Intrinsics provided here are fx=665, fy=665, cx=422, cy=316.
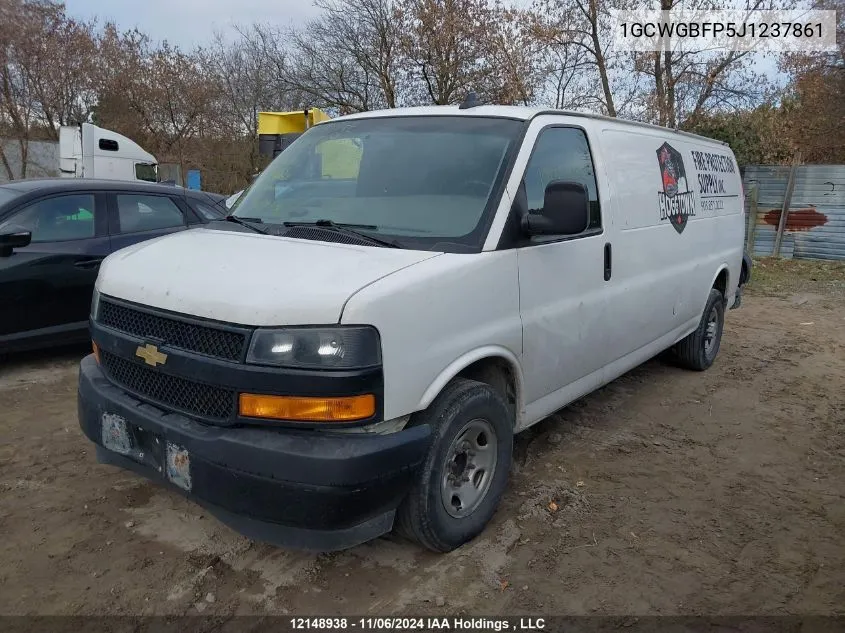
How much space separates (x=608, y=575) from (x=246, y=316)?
1989 millimetres

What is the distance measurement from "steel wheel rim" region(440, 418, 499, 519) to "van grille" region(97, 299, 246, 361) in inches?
42.3

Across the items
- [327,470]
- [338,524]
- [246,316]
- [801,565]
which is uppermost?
[246,316]

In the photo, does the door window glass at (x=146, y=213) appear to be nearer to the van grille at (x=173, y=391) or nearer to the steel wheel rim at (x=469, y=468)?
the van grille at (x=173, y=391)

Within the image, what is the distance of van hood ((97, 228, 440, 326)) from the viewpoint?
251 cm

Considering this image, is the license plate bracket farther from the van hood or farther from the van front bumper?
the van hood

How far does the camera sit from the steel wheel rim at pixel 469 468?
3064 mm

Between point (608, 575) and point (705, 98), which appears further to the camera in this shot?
point (705, 98)

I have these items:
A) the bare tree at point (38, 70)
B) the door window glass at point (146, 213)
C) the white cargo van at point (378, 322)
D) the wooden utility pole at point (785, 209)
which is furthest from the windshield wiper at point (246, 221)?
the bare tree at point (38, 70)

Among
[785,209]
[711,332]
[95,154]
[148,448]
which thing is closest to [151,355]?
[148,448]

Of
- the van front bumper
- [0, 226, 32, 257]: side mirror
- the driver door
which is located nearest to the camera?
the van front bumper

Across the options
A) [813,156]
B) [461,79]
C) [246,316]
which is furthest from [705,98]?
[246,316]

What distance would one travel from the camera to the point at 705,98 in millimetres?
18156

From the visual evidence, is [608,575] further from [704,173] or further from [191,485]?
[704,173]

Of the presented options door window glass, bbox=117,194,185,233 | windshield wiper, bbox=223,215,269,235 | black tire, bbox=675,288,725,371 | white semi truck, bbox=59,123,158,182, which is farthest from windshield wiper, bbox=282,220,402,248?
white semi truck, bbox=59,123,158,182
